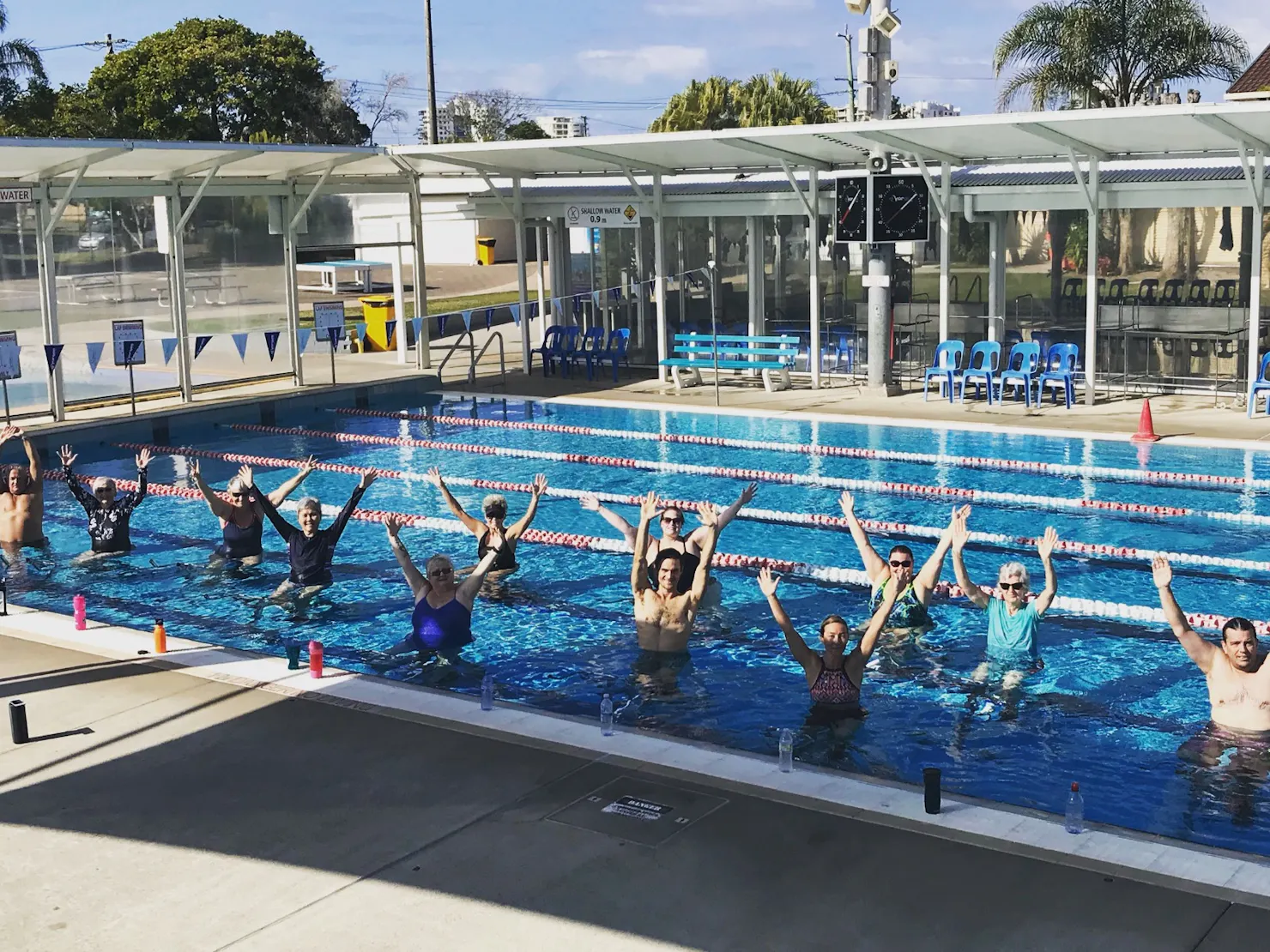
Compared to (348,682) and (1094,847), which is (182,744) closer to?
(348,682)

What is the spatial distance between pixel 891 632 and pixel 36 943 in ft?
19.7

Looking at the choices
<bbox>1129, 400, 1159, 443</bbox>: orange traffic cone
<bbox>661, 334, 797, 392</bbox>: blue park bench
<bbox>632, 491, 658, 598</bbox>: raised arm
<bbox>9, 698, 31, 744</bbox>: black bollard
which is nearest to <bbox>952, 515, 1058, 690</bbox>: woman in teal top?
<bbox>632, 491, 658, 598</bbox>: raised arm

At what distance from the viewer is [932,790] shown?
6219 mm

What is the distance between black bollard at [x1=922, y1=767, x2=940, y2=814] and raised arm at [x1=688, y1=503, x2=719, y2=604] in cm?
288

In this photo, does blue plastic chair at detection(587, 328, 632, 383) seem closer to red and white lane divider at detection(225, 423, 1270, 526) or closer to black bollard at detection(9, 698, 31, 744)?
red and white lane divider at detection(225, 423, 1270, 526)

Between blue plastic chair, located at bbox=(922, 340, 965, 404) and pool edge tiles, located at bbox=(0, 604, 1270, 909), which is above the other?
blue plastic chair, located at bbox=(922, 340, 965, 404)

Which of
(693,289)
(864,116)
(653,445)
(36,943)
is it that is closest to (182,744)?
Result: (36,943)

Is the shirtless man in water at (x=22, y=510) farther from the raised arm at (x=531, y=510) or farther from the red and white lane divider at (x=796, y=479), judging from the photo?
the red and white lane divider at (x=796, y=479)

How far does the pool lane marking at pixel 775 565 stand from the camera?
10062mm

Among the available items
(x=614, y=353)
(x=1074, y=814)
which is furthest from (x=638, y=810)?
(x=614, y=353)

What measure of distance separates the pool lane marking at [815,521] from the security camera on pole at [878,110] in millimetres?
6347

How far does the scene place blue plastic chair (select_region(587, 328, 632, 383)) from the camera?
22.4 meters

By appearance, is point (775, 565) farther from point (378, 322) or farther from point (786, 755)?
point (378, 322)

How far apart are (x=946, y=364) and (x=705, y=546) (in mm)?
11203
